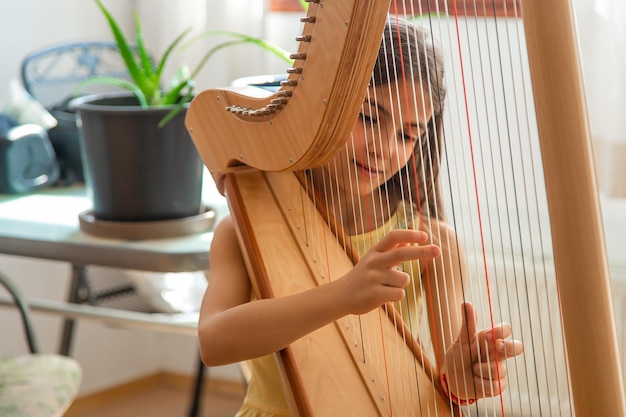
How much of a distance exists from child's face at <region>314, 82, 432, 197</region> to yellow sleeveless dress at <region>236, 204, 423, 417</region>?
0.16 meters

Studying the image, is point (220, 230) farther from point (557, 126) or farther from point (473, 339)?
point (557, 126)

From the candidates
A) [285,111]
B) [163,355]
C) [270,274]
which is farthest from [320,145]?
[163,355]

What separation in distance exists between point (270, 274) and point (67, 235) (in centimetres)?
54

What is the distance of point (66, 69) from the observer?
2584 mm

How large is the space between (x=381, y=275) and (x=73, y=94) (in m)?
1.63

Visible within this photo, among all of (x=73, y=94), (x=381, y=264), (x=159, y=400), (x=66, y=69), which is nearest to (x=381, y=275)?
(x=381, y=264)

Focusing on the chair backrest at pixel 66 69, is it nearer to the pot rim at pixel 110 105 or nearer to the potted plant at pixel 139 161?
the pot rim at pixel 110 105

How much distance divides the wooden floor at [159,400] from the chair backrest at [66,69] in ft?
3.22

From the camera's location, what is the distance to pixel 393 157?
104 centimetres

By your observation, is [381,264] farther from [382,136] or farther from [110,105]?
[110,105]

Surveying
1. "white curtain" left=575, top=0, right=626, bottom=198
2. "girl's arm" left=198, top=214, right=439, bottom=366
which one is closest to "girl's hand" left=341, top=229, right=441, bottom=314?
"girl's arm" left=198, top=214, right=439, bottom=366

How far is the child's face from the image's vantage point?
1.01 metres

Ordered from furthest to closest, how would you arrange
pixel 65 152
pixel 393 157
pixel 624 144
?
1. pixel 65 152
2. pixel 624 144
3. pixel 393 157

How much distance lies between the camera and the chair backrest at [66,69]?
7.54ft
